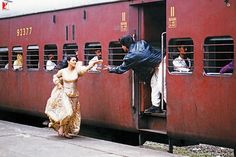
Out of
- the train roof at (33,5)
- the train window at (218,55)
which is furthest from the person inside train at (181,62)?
the train roof at (33,5)

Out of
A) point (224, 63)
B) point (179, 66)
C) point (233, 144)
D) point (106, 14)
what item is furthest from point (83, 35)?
point (233, 144)

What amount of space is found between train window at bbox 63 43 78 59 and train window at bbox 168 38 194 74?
2705mm

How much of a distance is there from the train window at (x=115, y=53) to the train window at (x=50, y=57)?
1948mm

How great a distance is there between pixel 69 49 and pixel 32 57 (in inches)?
63.3

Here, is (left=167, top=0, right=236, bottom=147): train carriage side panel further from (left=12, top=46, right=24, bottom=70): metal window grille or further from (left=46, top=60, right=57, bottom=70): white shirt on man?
(left=12, top=46, right=24, bottom=70): metal window grille

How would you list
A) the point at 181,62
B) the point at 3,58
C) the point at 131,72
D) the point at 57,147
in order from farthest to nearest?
the point at 3,58 → the point at 131,72 → the point at 57,147 → the point at 181,62

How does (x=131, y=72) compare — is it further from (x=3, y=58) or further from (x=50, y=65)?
(x=3, y=58)

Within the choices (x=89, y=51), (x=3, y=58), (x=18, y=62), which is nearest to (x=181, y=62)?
(x=89, y=51)

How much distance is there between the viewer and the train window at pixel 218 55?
6839 mm

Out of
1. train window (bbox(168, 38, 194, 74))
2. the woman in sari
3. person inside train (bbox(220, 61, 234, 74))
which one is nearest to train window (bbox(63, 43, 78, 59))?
the woman in sari

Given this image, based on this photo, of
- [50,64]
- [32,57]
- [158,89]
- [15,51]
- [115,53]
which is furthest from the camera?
[15,51]

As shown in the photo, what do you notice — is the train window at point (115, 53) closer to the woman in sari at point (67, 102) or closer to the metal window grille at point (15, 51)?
the woman in sari at point (67, 102)

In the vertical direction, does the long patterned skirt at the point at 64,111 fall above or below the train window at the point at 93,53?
below

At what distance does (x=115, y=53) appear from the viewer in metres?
8.98
